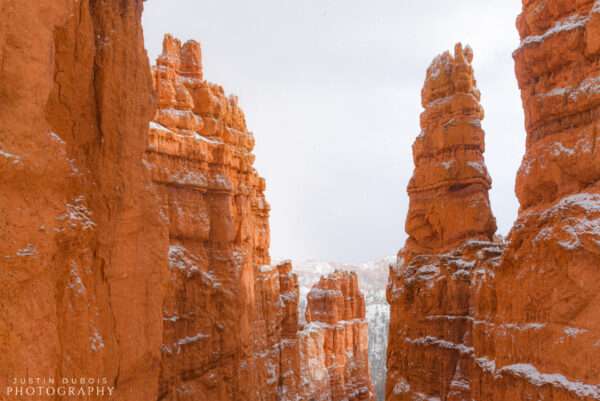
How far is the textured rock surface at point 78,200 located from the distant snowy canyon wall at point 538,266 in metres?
11.1

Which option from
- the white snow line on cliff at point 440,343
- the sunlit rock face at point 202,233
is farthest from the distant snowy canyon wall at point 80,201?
the white snow line on cliff at point 440,343

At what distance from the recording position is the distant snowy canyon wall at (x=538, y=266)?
13711 mm

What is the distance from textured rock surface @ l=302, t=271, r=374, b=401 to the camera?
49500mm

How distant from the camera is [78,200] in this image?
301 inches

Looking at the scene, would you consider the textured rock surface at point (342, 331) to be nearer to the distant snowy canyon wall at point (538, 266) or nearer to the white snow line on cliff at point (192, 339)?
the distant snowy canyon wall at point (538, 266)

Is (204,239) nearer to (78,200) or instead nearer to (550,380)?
(550,380)

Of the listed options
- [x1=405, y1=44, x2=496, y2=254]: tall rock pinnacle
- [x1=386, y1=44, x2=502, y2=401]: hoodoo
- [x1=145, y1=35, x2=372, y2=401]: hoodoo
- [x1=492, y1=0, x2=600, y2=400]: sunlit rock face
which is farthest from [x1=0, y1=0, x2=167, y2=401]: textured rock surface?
[x1=405, y1=44, x2=496, y2=254]: tall rock pinnacle

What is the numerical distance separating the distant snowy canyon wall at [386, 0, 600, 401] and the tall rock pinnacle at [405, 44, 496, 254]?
19cm

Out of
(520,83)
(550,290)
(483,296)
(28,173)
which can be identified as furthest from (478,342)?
(28,173)

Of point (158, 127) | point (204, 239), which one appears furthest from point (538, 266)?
point (158, 127)

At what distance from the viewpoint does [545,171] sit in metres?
16.0

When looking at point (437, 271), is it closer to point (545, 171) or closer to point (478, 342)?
point (478, 342)

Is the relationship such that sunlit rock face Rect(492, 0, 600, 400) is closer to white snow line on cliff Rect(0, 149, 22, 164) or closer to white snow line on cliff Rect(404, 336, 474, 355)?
white snow line on cliff Rect(404, 336, 474, 355)

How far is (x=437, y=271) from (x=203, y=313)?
12.3m
